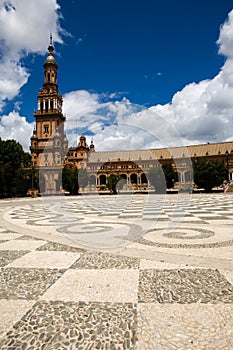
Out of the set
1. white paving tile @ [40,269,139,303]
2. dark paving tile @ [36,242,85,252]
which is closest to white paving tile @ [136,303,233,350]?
white paving tile @ [40,269,139,303]

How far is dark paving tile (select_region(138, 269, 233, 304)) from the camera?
3.40 meters

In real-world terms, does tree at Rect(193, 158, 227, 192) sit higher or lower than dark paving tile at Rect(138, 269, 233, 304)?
higher

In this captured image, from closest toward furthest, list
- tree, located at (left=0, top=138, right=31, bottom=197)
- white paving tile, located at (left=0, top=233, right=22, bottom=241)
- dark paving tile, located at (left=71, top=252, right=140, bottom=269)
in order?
1. dark paving tile, located at (left=71, top=252, right=140, bottom=269)
2. white paving tile, located at (left=0, top=233, right=22, bottom=241)
3. tree, located at (left=0, top=138, right=31, bottom=197)

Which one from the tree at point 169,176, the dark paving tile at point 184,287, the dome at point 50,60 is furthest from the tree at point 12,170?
the dark paving tile at point 184,287

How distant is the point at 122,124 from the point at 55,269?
6.81 metres

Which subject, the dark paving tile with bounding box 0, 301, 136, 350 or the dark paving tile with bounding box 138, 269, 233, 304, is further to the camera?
the dark paving tile with bounding box 138, 269, 233, 304

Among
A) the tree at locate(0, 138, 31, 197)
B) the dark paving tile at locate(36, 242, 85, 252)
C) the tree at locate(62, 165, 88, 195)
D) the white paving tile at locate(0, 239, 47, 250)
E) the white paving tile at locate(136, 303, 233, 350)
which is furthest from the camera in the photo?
the tree at locate(62, 165, 88, 195)

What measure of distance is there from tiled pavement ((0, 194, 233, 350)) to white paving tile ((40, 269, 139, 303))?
1cm

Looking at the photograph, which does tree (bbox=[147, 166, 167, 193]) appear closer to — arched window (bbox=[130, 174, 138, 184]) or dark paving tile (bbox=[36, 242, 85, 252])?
arched window (bbox=[130, 174, 138, 184])

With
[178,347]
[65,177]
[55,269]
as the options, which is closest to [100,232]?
[55,269]

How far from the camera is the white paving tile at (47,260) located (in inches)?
197

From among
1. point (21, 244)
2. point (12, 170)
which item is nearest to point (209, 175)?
point (12, 170)

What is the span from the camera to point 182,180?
6606cm

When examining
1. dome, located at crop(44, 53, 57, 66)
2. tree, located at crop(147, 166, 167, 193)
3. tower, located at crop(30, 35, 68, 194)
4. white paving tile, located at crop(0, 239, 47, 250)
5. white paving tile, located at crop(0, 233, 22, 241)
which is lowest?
white paving tile, located at crop(0, 233, 22, 241)
